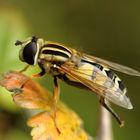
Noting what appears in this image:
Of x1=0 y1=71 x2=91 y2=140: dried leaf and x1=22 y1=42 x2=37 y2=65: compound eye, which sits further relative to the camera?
x1=22 y1=42 x2=37 y2=65: compound eye

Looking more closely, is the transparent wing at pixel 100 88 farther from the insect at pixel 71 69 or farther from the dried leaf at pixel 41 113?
the dried leaf at pixel 41 113

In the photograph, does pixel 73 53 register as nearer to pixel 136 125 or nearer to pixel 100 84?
pixel 100 84

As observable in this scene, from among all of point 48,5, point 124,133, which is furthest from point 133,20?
point 124,133

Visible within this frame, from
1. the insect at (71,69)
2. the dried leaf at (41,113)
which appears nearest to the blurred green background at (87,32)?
the insect at (71,69)

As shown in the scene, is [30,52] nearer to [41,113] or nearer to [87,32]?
[41,113]

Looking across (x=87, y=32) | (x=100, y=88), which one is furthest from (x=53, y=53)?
(x=87, y=32)

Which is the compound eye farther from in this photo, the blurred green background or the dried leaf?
the blurred green background

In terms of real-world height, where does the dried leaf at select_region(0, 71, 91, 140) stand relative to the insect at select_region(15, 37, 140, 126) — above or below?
below

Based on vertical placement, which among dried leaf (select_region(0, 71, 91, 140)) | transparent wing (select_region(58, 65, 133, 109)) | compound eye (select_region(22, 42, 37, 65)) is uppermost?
compound eye (select_region(22, 42, 37, 65))

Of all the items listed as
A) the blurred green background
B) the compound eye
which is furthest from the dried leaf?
the blurred green background
